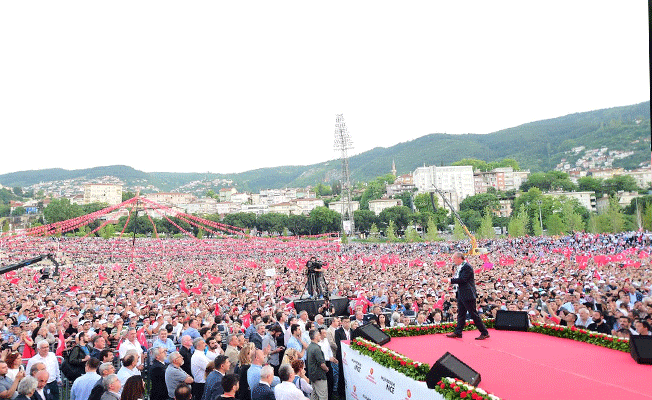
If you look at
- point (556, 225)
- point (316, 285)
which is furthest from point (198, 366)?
point (556, 225)

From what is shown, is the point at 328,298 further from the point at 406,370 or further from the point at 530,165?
the point at 530,165

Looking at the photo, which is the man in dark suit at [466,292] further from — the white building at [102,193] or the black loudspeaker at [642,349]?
the white building at [102,193]

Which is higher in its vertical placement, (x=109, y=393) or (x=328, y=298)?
(x=109, y=393)

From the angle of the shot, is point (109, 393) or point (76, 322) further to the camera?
point (76, 322)

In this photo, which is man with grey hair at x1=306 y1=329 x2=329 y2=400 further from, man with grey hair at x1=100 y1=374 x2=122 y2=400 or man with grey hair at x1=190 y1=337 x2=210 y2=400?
man with grey hair at x1=100 y1=374 x2=122 y2=400

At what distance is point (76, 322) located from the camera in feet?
34.4

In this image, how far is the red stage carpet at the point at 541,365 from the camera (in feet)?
16.8

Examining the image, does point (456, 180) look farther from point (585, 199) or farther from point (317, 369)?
point (317, 369)

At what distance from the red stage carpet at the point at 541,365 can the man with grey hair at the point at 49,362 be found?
17.7ft

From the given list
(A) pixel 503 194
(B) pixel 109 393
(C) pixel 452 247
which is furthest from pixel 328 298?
(A) pixel 503 194

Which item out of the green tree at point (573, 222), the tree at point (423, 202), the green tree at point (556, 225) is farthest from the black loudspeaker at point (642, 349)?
the tree at point (423, 202)

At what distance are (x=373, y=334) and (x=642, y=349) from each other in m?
3.80

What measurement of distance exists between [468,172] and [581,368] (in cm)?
15039

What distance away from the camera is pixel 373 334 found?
8.03 meters
